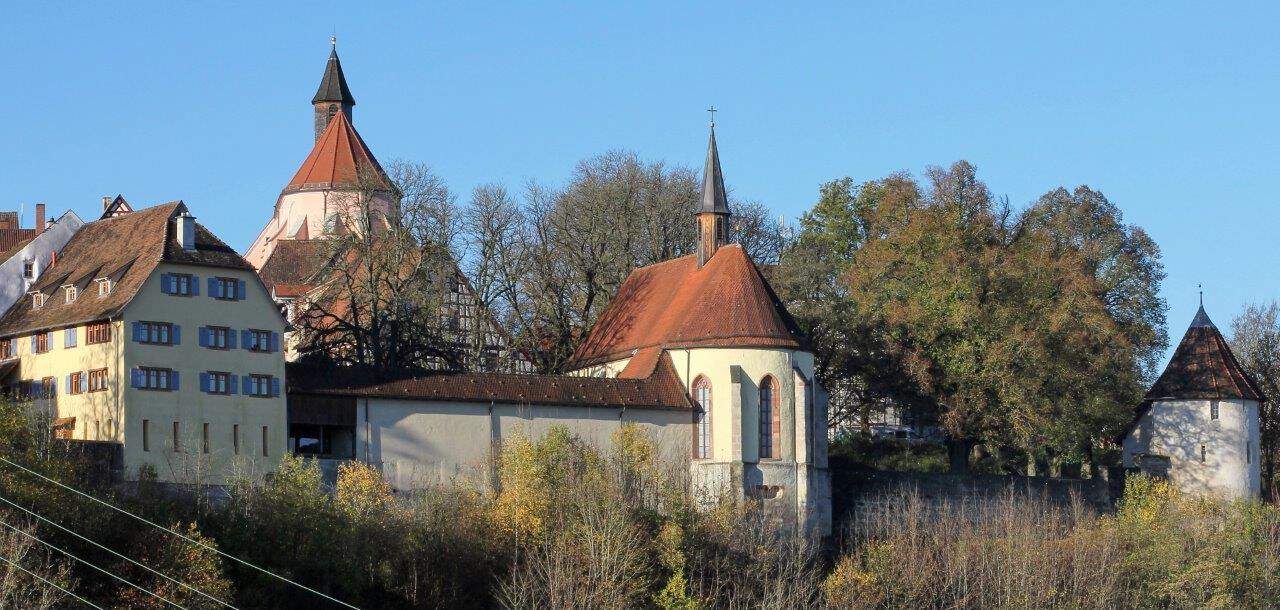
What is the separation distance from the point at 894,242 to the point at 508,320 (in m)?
13.5

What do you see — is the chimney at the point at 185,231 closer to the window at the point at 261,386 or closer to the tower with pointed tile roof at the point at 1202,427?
the window at the point at 261,386

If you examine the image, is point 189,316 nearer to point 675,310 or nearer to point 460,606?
point 460,606

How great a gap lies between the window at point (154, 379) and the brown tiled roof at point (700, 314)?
51.9 feet

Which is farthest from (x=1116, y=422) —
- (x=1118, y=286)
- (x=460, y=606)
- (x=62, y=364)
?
(x=62, y=364)

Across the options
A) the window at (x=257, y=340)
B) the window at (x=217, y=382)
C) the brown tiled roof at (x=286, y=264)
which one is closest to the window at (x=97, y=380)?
the window at (x=217, y=382)

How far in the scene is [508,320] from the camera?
268 feet

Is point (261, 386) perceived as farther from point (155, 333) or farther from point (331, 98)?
point (331, 98)

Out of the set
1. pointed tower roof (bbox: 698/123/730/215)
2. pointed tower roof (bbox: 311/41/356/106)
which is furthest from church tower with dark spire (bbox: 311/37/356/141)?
pointed tower roof (bbox: 698/123/730/215)

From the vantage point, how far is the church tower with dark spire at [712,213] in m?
77.2

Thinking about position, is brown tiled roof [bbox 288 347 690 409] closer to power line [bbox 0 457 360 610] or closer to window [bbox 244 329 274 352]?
window [bbox 244 329 274 352]

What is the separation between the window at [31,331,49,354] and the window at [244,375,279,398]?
18.6 feet

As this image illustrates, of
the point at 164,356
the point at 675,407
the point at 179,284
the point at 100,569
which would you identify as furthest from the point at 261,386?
the point at 675,407

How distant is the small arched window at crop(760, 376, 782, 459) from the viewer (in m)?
69.8

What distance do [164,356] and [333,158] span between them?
4603 centimetres
